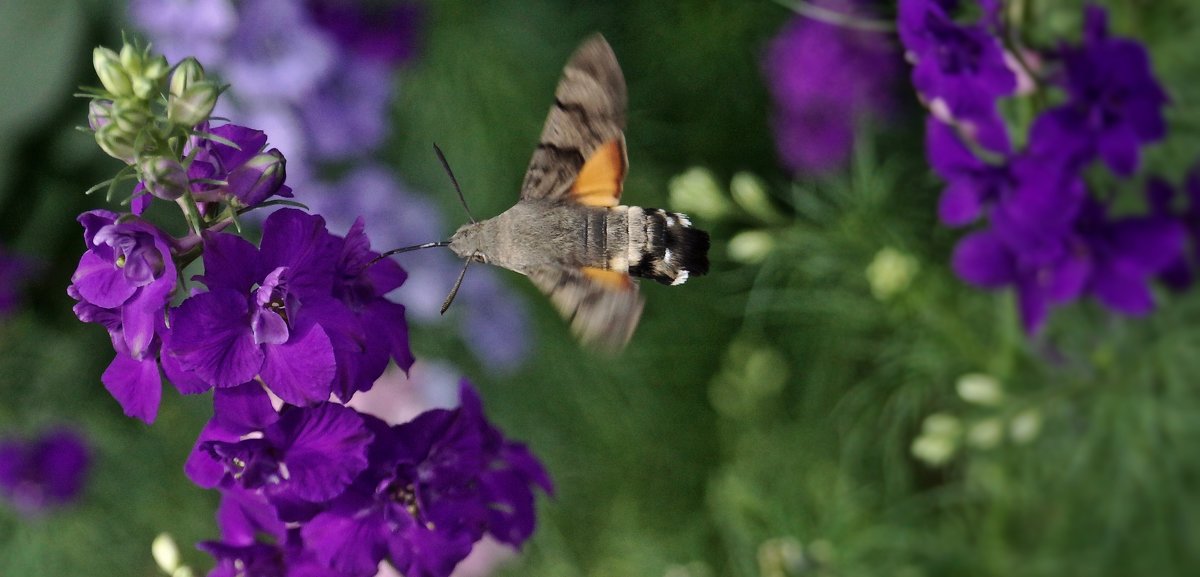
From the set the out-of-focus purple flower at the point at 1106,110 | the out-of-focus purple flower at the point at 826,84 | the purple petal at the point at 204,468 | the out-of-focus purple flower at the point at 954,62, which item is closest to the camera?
the purple petal at the point at 204,468

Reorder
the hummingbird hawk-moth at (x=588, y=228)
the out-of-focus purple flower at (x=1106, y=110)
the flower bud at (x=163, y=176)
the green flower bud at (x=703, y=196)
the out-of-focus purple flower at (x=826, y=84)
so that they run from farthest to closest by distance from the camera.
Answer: the out-of-focus purple flower at (x=826, y=84), the green flower bud at (x=703, y=196), the out-of-focus purple flower at (x=1106, y=110), the hummingbird hawk-moth at (x=588, y=228), the flower bud at (x=163, y=176)

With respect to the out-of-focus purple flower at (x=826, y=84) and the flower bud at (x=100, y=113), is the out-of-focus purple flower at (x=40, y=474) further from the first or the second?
the out-of-focus purple flower at (x=826, y=84)

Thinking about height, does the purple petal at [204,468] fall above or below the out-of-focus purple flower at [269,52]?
above

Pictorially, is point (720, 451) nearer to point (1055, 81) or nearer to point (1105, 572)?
point (1105, 572)

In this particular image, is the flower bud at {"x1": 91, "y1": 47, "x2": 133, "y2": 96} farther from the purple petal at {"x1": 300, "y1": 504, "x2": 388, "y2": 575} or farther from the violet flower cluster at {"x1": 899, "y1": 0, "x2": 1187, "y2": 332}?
the violet flower cluster at {"x1": 899, "y1": 0, "x2": 1187, "y2": 332}

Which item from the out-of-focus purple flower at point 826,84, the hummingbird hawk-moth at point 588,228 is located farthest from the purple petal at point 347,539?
the out-of-focus purple flower at point 826,84

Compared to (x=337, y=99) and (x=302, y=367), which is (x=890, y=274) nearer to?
(x=302, y=367)

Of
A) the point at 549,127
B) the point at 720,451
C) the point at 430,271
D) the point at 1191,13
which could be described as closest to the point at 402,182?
the point at 430,271
